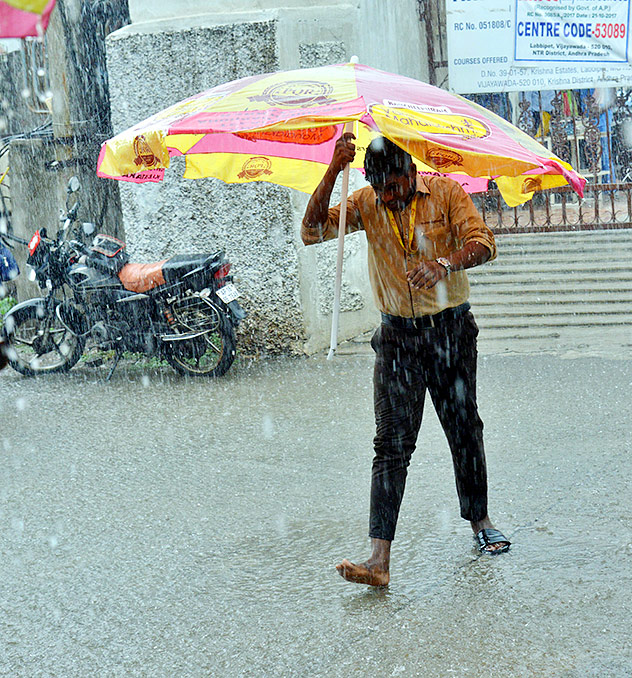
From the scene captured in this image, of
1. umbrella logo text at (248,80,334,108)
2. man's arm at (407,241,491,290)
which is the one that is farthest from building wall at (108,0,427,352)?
man's arm at (407,241,491,290)

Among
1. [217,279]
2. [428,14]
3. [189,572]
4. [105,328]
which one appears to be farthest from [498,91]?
[189,572]

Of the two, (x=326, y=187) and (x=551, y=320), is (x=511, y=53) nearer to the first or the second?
(x=551, y=320)

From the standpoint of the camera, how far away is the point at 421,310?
4.21m

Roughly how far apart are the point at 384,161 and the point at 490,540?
1.71 meters

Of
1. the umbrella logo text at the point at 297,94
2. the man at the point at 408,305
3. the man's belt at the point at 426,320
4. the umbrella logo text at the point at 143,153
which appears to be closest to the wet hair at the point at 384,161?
the man at the point at 408,305

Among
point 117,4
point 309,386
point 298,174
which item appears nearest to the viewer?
point 298,174

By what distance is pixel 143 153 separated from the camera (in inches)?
171

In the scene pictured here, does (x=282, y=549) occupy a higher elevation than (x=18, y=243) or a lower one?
lower

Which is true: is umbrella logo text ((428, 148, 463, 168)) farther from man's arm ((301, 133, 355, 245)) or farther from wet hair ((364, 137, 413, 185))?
man's arm ((301, 133, 355, 245))

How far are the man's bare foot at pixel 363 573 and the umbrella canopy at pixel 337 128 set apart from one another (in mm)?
1679

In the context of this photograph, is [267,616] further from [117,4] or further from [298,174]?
[117,4]

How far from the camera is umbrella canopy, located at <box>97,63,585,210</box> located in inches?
153

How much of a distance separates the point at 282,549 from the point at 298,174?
6.20 feet

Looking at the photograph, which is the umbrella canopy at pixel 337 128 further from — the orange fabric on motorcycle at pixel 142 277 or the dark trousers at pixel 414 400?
the orange fabric on motorcycle at pixel 142 277
